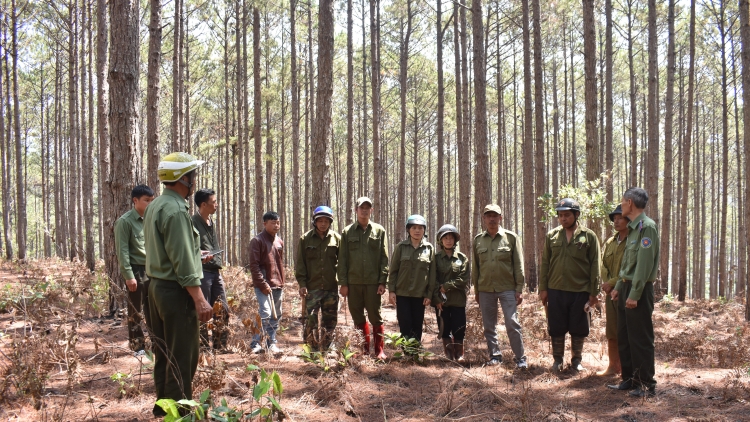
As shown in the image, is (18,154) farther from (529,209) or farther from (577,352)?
(577,352)

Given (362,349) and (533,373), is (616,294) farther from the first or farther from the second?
(362,349)

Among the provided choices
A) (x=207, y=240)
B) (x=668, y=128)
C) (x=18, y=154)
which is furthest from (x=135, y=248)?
(x=668, y=128)

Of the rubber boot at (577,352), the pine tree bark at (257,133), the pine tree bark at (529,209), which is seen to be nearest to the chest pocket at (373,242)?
the rubber boot at (577,352)

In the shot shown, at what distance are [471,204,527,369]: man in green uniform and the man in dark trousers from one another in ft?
7.93

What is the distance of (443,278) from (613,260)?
185cm

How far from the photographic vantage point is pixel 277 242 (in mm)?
6320

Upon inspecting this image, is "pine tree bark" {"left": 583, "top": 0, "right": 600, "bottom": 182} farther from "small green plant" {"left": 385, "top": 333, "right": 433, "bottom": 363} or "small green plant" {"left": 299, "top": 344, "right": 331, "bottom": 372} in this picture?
"small green plant" {"left": 299, "top": 344, "right": 331, "bottom": 372}

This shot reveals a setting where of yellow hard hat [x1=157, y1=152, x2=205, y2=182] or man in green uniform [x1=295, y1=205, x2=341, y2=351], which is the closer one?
yellow hard hat [x1=157, y1=152, x2=205, y2=182]

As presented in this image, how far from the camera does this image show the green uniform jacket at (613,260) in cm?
536

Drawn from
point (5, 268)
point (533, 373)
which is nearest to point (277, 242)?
point (533, 373)

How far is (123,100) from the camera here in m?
6.38

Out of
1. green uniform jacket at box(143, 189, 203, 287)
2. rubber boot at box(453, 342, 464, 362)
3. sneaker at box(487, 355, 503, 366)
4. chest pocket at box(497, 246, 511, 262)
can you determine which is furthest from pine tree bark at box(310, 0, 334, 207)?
green uniform jacket at box(143, 189, 203, 287)

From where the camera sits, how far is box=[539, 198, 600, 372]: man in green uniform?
538 centimetres

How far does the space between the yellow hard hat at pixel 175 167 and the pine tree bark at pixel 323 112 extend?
3357mm
